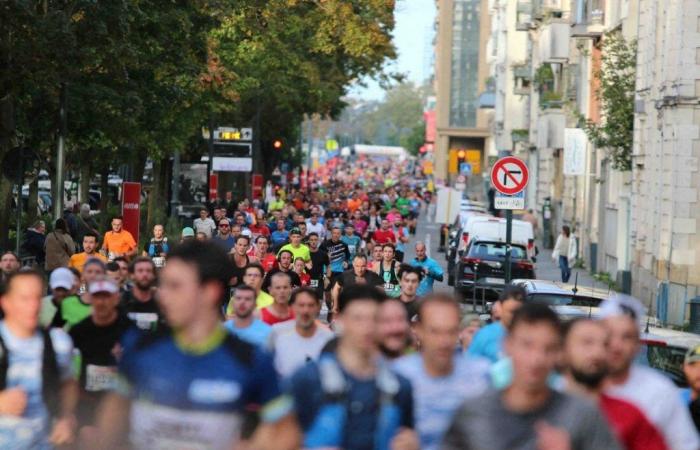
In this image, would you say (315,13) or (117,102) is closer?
(117,102)

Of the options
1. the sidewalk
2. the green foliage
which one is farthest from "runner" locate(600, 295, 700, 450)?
the green foliage

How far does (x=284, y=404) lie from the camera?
6625 millimetres

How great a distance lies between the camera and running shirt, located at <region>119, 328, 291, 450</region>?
6.50 m

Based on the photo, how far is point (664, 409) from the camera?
7.33 meters

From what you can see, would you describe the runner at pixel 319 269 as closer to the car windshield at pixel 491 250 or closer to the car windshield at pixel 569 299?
the car windshield at pixel 569 299

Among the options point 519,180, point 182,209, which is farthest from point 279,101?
point 519,180

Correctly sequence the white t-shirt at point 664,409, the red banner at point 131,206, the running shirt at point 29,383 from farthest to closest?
the red banner at point 131,206 < the running shirt at point 29,383 < the white t-shirt at point 664,409

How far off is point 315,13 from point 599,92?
7036 mm

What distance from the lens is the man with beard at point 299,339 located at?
10.0m

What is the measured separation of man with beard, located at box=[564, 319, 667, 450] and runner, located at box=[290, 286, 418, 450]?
69cm

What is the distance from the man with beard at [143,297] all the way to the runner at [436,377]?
11.3 feet

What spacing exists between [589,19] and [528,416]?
4350cm

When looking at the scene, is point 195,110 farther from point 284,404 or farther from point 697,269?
point 284,404

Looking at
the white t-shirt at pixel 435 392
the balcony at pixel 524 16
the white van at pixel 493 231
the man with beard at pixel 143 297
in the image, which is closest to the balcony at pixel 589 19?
the white van at pixel 493 231
